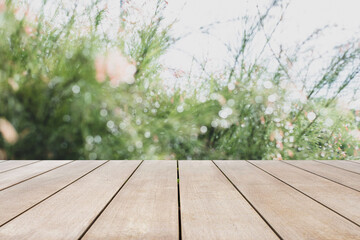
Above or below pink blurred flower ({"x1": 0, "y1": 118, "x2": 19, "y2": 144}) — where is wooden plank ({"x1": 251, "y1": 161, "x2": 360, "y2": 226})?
below

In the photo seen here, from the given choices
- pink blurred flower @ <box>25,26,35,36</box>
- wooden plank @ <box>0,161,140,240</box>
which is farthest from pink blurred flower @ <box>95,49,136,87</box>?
wooden plank @ <box>0,161,140,240</box>

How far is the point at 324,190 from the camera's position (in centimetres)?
91

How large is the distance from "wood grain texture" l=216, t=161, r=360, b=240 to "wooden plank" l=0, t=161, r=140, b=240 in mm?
358

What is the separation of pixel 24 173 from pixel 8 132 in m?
0.57

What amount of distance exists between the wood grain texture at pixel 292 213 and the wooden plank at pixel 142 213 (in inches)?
7.6

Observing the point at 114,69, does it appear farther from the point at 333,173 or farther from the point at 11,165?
the point at 333,173

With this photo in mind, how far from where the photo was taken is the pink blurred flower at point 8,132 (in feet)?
5.26

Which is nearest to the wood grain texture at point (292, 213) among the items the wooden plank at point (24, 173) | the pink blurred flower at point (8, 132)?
the wooden plank at point (24, 173)

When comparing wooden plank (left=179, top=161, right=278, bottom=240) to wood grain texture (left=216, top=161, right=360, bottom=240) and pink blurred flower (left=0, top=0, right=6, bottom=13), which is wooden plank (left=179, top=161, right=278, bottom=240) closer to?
wood grain texture (left=216, top=161, right=360, bottom=240)

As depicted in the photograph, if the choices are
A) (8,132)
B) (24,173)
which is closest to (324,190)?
(24,173)

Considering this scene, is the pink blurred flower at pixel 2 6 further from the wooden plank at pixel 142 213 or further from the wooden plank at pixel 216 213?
the wooden plank at pixel 216 213

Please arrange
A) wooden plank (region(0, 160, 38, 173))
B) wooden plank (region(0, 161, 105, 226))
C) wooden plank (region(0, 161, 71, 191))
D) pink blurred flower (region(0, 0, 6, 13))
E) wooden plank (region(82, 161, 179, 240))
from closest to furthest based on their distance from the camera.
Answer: wooden plank (region(82, 161, 179, 240))
wooden plank (region(0, 161, 105, 226))
wooden plank (region(0, 161, 71, 191))
wooden plank (region(0, 160, 38, 173))
pink blurred flower (region(0, 0, 6, 13))

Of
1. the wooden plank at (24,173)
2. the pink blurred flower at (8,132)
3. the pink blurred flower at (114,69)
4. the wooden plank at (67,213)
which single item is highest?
the pink blurred flower at (114,69)

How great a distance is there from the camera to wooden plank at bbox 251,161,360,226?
72cm
